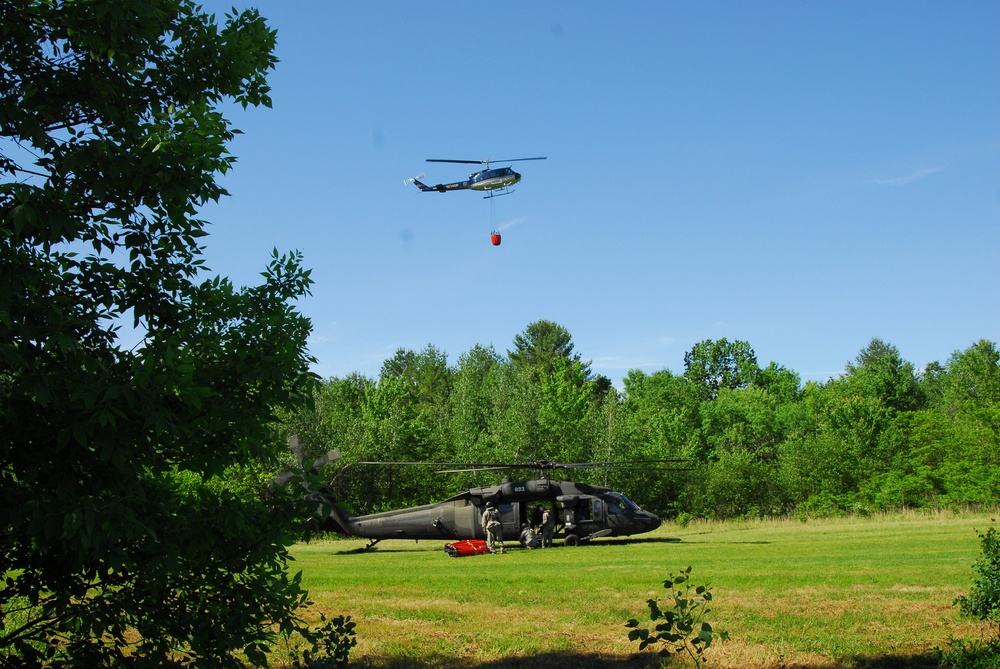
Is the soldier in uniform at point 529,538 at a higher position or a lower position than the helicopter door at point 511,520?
lower

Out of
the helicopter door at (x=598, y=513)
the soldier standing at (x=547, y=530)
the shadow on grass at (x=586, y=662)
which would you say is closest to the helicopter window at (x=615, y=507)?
the helicopter door at (x=598, y=513)

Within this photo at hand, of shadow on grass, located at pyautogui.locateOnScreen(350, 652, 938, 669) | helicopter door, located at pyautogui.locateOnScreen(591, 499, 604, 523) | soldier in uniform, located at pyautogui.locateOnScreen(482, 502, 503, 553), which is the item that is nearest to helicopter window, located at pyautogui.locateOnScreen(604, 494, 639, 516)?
helicopter door, located at pyautogui.locateOnScreen(591, 499, 604, 523)

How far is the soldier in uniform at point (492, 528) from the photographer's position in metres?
25.9

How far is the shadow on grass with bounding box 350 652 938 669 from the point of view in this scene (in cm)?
806

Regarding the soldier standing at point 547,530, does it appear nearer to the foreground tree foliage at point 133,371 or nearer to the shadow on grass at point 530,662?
the shadow on grass at point 530,662

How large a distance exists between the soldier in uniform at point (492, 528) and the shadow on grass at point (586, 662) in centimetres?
1707

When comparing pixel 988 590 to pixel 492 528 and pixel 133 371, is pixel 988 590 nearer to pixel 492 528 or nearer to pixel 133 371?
pixel 133 371

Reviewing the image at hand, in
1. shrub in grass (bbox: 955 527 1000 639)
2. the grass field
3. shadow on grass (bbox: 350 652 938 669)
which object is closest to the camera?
shrub in grass (bbox: 955 527 1000 639)

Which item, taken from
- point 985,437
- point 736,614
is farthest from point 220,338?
point 985,437

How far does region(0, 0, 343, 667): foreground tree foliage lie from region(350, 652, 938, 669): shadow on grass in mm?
3400

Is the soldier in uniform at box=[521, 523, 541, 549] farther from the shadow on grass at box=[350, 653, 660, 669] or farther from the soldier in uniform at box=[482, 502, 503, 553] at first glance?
the shadow on grass at box=[350, 653, 660, 669]

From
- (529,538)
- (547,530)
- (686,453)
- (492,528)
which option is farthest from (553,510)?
(686,453)

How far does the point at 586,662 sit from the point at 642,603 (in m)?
3.64

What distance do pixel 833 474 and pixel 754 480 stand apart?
427cm
